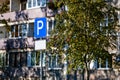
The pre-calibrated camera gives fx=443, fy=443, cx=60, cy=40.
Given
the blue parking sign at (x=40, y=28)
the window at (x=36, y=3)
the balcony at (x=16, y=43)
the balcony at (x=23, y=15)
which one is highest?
the window at (x=36, y=3)

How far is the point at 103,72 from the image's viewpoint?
3425 centimetres

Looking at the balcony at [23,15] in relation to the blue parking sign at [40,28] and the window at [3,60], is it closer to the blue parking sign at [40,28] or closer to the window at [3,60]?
the window at [3,60]

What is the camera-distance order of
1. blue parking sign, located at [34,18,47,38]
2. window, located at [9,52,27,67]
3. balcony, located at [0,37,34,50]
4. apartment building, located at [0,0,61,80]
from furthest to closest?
Result: 1. window, located at [9,52,27,67]
2. balcony, located at [0,37,34,50]
3. apartment building, located at [0,0,61,80]
4. blue parking sign, located at [34,18,47,38]

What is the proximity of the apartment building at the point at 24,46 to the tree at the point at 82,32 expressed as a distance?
384 inches

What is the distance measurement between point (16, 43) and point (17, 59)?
5.06 ft

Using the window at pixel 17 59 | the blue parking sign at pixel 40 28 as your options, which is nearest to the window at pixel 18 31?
the window at pixel 17 59

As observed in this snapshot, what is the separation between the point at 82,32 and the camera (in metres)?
27.2

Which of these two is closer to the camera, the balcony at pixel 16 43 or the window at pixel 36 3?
the balcony at pixel 16 43

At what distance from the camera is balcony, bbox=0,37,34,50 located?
39719 millimetres

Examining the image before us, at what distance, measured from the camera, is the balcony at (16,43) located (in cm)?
3972

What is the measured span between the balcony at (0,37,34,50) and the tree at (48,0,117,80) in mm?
12026

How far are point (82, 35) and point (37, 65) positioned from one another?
1316 centimetres

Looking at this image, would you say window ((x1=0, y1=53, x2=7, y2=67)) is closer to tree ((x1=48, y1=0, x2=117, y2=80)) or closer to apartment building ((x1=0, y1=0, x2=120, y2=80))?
apartment building ((x1=0, y1=0, x2=120, y2=80))

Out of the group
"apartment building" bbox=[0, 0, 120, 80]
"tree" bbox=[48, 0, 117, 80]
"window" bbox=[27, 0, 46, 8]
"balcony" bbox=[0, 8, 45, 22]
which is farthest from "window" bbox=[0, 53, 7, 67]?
"tree" bbox=[48, 0, 117, 80]
